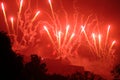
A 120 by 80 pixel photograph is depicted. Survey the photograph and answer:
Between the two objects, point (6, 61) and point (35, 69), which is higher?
point (35, 69)

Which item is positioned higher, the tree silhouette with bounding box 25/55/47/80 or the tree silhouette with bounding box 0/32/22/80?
the tree silhouette with bounding box 25/55/47/80

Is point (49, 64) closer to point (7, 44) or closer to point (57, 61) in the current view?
point (57, 61)

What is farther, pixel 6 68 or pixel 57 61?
pixel 57 61

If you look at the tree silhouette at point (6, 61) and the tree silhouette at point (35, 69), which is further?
the tree silhouette at point (35, 69)

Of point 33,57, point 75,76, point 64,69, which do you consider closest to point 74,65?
point 64,69

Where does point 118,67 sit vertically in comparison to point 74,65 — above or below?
below

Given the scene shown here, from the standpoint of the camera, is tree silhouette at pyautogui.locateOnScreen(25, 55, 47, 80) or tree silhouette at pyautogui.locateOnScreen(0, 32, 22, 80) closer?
tree silhouette at pyautogui.locateOnScreen(0, 32, 22, 80)

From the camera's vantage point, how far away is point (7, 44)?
9.14m

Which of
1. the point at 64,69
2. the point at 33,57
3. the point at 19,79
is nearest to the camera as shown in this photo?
the point at 19,79

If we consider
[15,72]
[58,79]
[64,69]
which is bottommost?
[15,72]

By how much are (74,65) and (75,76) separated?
59.8 m

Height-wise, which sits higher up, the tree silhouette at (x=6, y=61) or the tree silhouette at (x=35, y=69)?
the tree silhouette at (x=35, y=69)

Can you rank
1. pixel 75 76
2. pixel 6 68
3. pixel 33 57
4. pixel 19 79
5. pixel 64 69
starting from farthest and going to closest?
pixel 64 69, pixel 75 76, pixel 33 57, pixel 19 79, pixel 6 68

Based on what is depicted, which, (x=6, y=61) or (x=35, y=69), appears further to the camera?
(x=35, y=69)
